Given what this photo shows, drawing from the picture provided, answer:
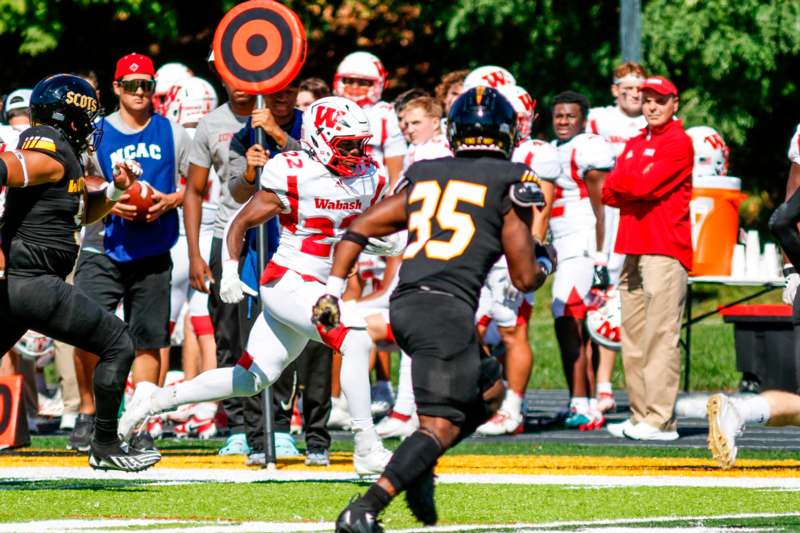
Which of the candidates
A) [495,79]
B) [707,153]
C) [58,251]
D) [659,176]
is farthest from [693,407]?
[707,153]

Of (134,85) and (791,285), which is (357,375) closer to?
(791,285)

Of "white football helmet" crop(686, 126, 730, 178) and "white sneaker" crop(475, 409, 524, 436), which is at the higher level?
"white football helmet" crop(686, 126, 730, 178)

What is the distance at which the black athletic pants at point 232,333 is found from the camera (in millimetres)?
10281

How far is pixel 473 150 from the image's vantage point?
7.29m

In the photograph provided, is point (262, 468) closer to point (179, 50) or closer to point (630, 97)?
point (630, 97)

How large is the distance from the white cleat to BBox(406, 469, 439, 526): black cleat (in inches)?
66.7

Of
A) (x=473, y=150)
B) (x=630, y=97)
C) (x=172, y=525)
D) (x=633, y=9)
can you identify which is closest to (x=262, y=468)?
(x=172, y=525)

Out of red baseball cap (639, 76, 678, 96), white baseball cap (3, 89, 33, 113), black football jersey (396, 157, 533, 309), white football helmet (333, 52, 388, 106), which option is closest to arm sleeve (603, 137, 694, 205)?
red baseball cap (639, 76, 678, 96)

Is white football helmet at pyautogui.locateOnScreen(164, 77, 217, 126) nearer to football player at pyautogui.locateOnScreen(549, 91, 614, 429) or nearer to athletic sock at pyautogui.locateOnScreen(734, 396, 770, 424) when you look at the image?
football player at pyautogui.locateOnScreen(549, 91, 614, 429)

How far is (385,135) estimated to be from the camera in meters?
12.7

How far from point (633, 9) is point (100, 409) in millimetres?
11273

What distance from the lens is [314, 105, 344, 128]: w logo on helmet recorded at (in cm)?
905

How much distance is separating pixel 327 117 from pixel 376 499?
2854 millimetres

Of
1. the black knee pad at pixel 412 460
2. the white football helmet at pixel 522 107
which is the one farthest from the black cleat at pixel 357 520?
the white football helmet at pixel 522 107
